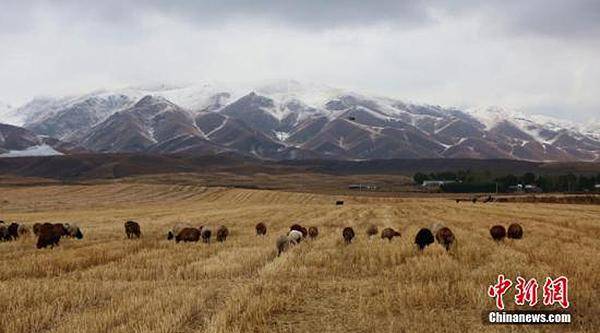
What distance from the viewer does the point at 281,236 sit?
24.9m

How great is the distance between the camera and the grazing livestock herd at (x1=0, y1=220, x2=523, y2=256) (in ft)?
78.9

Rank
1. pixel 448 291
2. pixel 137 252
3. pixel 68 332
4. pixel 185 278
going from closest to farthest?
pixel 68 332, pixel 448 291, pixel 185 278, pixel 137 252

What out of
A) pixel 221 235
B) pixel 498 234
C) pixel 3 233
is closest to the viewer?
pixel 498 234

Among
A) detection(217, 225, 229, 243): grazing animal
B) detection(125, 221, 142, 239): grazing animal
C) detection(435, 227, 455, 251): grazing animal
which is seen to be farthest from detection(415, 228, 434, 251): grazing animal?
detection(125, 221, 142, 239): grazing animal

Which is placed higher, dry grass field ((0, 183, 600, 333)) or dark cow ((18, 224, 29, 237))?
dry grass field ((0, 183, 600, 333))

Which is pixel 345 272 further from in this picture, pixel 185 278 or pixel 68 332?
pixel 68 332

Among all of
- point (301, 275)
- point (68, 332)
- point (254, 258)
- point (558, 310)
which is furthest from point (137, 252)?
point (558, 310)

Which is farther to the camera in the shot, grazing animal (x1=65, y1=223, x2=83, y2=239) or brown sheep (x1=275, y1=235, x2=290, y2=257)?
grazing animal (x1=65, y1=223, x2=83, y2=239)

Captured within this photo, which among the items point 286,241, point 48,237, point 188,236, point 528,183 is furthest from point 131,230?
point 528,183

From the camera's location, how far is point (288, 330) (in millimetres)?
11438

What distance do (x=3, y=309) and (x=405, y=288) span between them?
9.62 m

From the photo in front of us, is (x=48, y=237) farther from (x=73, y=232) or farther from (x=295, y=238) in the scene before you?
(x=295, y=238)

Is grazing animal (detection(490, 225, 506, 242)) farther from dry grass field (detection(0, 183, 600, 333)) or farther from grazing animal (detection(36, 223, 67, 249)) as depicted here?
grazing animal (detection(36, 223, 67, 249))

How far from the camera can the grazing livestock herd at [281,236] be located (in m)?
24.0
